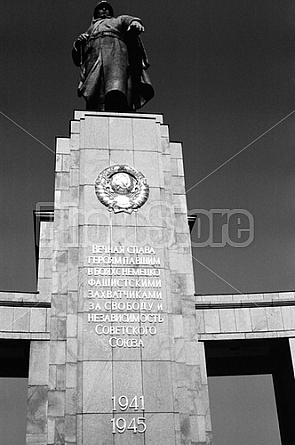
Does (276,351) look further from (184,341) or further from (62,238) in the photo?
(62,238)

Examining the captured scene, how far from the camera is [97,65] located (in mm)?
18484

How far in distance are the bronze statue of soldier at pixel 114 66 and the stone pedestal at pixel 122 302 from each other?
1.26m

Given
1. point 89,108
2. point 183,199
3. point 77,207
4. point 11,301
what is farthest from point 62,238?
point 89,108

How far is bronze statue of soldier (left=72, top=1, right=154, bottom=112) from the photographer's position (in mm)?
18281

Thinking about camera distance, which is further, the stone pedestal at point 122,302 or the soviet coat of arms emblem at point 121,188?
the soviet coat of arms emblem at point 121,188

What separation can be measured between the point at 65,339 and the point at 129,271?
8.01 ft

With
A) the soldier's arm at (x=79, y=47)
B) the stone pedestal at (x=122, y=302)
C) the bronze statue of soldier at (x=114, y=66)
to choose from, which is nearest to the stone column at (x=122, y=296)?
the stone pedestal at (x=122, y=302)

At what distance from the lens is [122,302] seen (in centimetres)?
1429

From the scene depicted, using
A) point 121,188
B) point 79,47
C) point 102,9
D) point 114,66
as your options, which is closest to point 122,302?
point 121,188

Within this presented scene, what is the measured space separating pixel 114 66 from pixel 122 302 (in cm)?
839

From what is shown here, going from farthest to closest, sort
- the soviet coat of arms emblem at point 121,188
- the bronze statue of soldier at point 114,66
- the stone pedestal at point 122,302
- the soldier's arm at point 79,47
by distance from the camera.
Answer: the soldier's arm at point 79,47, the bronze statue of soldier at point 114,66, the soviet coat of arms emblem at point 121,188, the stone pedestal at point 122,302

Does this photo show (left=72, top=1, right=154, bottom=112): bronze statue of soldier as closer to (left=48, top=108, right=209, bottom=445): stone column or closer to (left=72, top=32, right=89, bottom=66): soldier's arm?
(left=72, top=32, right=89, bottom=66): soldier's arm

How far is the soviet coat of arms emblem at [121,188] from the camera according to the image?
51.4 ft

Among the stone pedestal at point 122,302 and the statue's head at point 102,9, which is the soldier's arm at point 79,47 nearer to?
the statue's head at point 102,9
